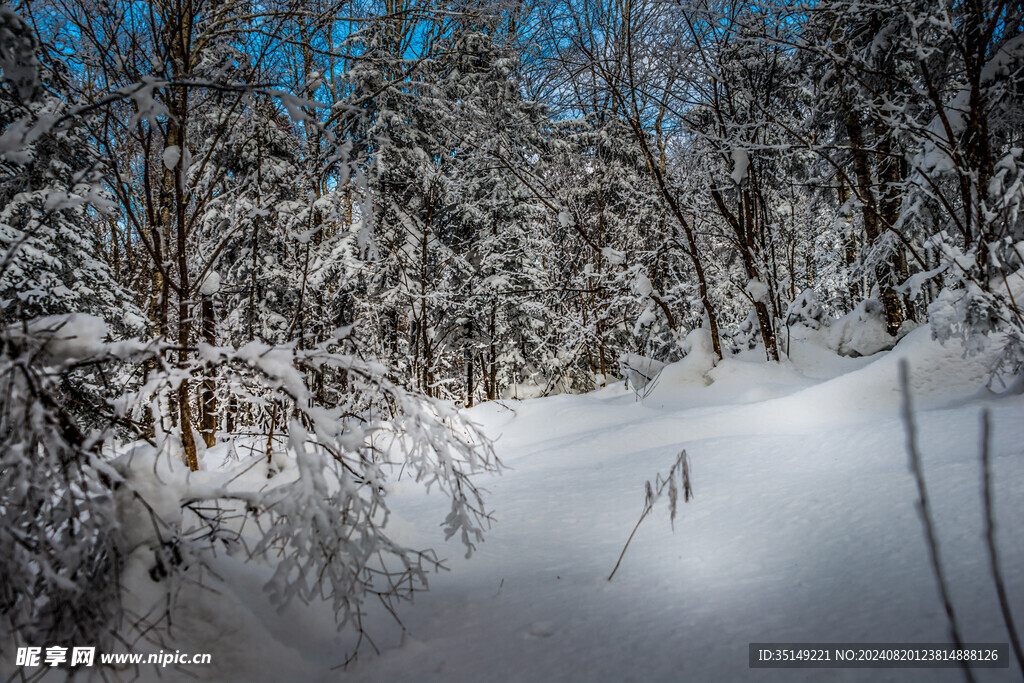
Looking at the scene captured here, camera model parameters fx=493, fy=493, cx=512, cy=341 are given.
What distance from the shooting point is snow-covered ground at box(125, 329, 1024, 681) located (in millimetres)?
1380

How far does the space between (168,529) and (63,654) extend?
1.11 feet

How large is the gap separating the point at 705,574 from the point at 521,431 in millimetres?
3783

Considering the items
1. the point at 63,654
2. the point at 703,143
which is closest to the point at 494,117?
the point at 703,143

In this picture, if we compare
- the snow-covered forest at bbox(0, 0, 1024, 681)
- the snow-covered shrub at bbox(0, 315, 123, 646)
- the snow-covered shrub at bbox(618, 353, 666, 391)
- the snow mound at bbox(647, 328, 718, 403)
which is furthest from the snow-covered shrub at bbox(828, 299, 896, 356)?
the snow-covered shrub at bbox(0, 315, 123, 646)

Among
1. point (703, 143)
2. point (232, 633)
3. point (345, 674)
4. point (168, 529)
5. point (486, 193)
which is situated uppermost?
point (486, 193)

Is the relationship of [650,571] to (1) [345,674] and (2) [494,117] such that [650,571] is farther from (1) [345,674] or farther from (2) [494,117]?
(2) [494,117]

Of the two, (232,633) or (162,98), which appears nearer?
(232,633)

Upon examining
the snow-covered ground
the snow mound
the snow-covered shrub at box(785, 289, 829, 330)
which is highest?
the snow-covered shrub at box(785, 289, 829, 330)

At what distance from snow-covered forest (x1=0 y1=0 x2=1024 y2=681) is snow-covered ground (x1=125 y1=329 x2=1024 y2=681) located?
0.01 meters

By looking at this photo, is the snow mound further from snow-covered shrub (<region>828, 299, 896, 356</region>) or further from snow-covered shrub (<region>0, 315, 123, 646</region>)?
snow-covered shrub (<region>0, 315, 123, 646</region>)

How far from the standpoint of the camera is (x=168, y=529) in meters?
1.47

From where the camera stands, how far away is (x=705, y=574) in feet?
5.98

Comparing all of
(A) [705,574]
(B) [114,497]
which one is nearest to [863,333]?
(A) [705,574]

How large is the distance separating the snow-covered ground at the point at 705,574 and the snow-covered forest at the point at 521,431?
0.04 feet
